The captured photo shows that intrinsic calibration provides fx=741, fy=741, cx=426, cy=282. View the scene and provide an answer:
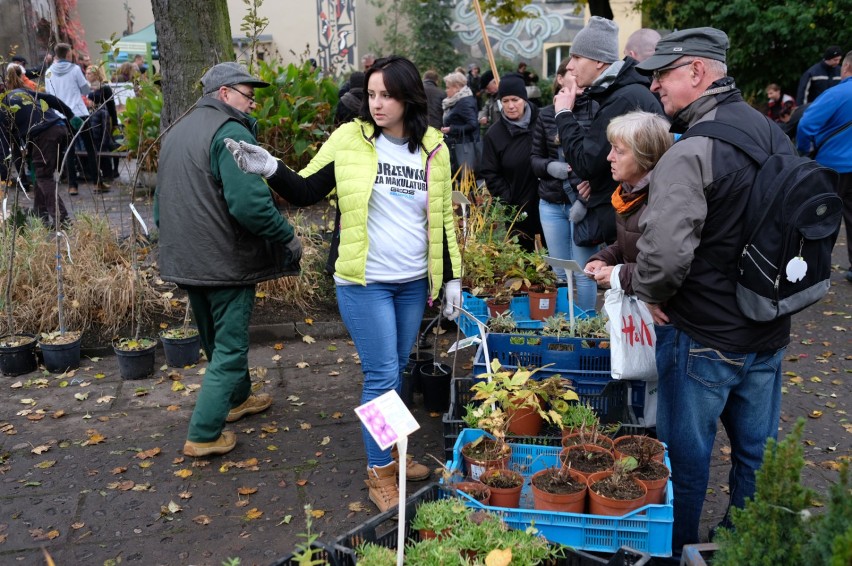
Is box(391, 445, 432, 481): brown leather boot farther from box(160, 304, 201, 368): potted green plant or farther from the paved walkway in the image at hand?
box(160, 304, 201, 368): potted green plant

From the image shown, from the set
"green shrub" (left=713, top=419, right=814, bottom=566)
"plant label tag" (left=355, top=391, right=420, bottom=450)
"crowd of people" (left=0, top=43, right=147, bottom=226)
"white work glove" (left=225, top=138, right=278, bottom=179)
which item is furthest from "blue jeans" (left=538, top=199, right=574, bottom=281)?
"crowd of people" (left=0, top=43, right=147, bottom=226)

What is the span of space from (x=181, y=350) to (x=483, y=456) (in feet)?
11.4

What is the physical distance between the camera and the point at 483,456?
323 cm

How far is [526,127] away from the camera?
6.59 m

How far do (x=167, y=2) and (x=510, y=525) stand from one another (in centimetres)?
611

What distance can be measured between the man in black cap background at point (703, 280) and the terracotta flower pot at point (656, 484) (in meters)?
0.19

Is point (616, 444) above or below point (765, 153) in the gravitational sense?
below

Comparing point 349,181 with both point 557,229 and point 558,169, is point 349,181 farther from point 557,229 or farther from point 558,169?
point 557,229

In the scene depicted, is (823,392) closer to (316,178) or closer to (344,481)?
(344,481)

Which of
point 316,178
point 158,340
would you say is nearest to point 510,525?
point 316,178

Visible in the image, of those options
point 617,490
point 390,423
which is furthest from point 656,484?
point 390,423

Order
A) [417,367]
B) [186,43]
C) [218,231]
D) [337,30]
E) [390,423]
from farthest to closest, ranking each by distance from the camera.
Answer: [337,30], [186,43], [417,367], [218,231], [390,423]

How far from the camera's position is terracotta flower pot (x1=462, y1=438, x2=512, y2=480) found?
314cm

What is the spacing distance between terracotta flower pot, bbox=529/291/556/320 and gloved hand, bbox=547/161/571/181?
33.8 inches
